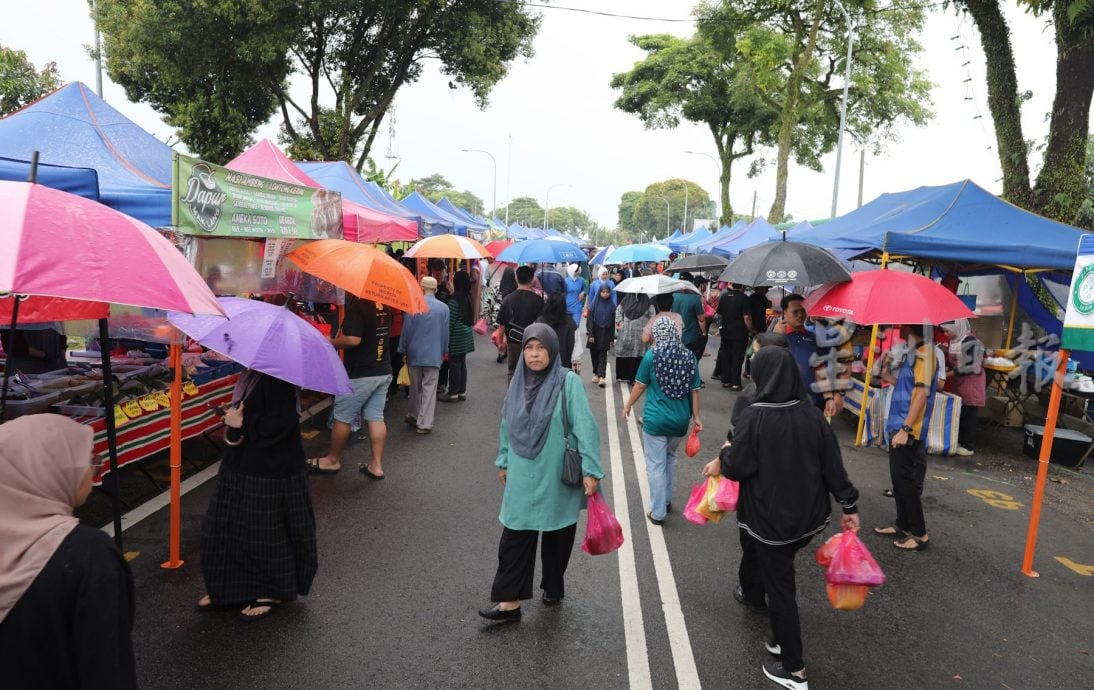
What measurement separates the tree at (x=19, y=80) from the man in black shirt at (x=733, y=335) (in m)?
21.4

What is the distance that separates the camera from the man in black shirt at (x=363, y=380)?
21.5 feet

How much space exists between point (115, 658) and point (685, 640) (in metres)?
3.02

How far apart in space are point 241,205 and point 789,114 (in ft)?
73.5

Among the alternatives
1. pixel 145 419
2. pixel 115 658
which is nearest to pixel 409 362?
pixel 145 419

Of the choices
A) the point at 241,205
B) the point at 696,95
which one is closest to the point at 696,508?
the point at 241,205

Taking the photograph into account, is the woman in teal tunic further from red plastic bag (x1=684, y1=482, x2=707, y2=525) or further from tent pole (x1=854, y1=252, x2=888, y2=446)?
tent pole (x1=854, y1=252, x2=888, y2=446)

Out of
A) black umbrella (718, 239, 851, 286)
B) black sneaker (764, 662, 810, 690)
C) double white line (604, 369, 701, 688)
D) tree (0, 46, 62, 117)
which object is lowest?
double white line (604, 369, 701, 688)

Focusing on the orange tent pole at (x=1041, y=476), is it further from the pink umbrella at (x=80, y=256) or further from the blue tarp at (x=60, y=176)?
the blue tarp at (x=60, y=176)

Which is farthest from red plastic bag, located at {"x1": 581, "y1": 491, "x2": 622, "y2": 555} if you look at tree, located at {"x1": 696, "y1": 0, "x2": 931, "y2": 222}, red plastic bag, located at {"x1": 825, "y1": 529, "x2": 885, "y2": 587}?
tree, located at {"x1": 696, "y1": 0, "x2": 931, "y2": 222}

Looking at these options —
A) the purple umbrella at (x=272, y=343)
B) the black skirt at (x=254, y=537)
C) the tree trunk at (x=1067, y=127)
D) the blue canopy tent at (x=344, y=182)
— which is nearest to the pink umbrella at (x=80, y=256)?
the purple umbrella at (x=272, y=343)

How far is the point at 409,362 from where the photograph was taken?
8.30m

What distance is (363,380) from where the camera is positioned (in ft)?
21.6

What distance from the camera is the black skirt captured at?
156 inches

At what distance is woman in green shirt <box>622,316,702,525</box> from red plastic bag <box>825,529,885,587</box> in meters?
1.95
